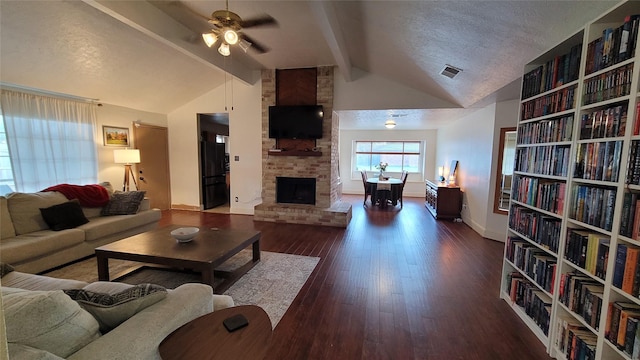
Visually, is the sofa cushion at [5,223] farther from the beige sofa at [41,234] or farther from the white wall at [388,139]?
the white wall at [388,139]

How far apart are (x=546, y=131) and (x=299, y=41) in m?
3.35

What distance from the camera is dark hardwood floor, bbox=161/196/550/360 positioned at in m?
1.94

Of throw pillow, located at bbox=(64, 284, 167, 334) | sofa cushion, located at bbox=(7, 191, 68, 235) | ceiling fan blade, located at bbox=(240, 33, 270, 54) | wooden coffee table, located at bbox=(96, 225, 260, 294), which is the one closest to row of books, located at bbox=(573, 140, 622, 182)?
throw pillow, located at bbox=(64, 284, 167, 334)

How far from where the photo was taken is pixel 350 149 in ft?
29.9

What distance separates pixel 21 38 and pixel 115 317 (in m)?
3.90

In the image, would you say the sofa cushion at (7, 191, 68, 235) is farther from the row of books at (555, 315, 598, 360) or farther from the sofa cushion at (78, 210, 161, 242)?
the row of books at (555, 315, 598, 360)

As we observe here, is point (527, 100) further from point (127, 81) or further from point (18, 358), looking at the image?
point (127, 81)

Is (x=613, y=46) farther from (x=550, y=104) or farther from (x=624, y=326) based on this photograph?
(x=624, y=326)

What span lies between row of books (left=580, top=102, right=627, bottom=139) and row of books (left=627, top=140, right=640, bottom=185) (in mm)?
132

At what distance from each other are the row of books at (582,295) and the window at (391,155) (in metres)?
7.21

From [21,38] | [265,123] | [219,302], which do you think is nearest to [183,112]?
[265,123]

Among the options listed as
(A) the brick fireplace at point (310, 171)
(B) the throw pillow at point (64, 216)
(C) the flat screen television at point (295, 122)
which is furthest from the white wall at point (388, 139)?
(B) the throw pillow at point (64, 216)

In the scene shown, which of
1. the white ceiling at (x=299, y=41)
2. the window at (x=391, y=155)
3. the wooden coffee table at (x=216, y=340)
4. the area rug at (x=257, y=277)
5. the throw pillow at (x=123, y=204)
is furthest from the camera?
the window at (x=391, y=155)

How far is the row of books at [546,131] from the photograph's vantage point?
1.90 m
